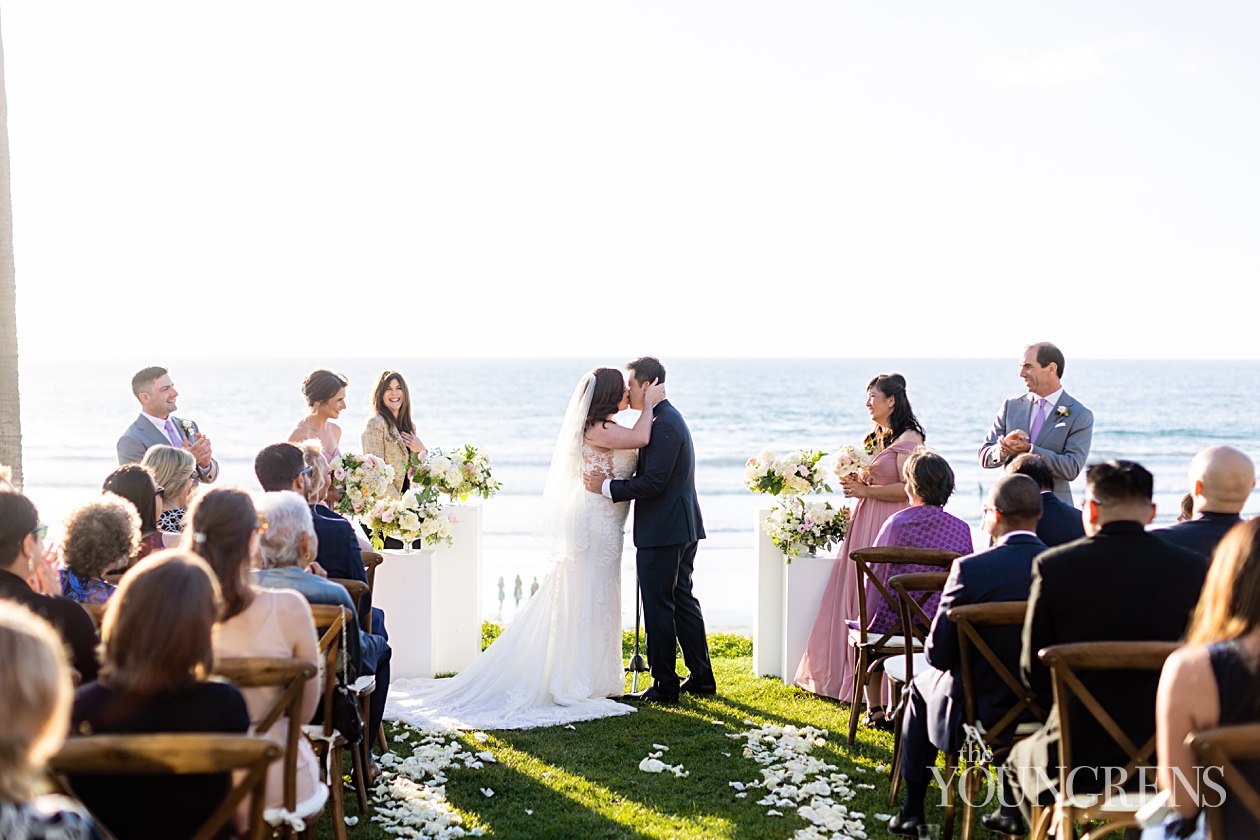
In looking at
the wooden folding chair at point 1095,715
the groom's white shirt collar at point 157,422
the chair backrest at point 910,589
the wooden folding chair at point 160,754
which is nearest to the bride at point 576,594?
the groom's white shirt collar at point 157,422

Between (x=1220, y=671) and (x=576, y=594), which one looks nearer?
(x=1220, y=671)

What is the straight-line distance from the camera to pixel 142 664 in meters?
2.62

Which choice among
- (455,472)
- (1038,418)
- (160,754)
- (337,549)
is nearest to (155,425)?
(455,472)

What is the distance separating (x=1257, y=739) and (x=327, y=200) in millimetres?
56441

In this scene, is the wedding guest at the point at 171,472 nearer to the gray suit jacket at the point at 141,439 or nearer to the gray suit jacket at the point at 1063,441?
the gray suit jacket at the point at 141,439

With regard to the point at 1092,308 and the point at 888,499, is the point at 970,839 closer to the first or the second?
the point at 888,499

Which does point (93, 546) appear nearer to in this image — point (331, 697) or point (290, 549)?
point (290, 549)

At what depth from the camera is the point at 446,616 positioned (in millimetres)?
8031

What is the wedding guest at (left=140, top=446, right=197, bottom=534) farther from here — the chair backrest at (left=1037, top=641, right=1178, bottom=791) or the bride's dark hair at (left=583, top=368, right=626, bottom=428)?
the chair backrest at (left=1037, top=641, right=1178, bottom=791)

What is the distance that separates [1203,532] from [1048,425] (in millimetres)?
2942

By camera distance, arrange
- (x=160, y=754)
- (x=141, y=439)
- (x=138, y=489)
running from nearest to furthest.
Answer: (x=160, y=754), (x=138, y=489), (x=141, y=439)

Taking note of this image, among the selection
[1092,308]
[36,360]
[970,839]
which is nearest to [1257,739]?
[970,839]

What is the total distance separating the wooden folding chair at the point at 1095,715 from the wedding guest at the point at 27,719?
261cm

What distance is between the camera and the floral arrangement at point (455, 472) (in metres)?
7.48
